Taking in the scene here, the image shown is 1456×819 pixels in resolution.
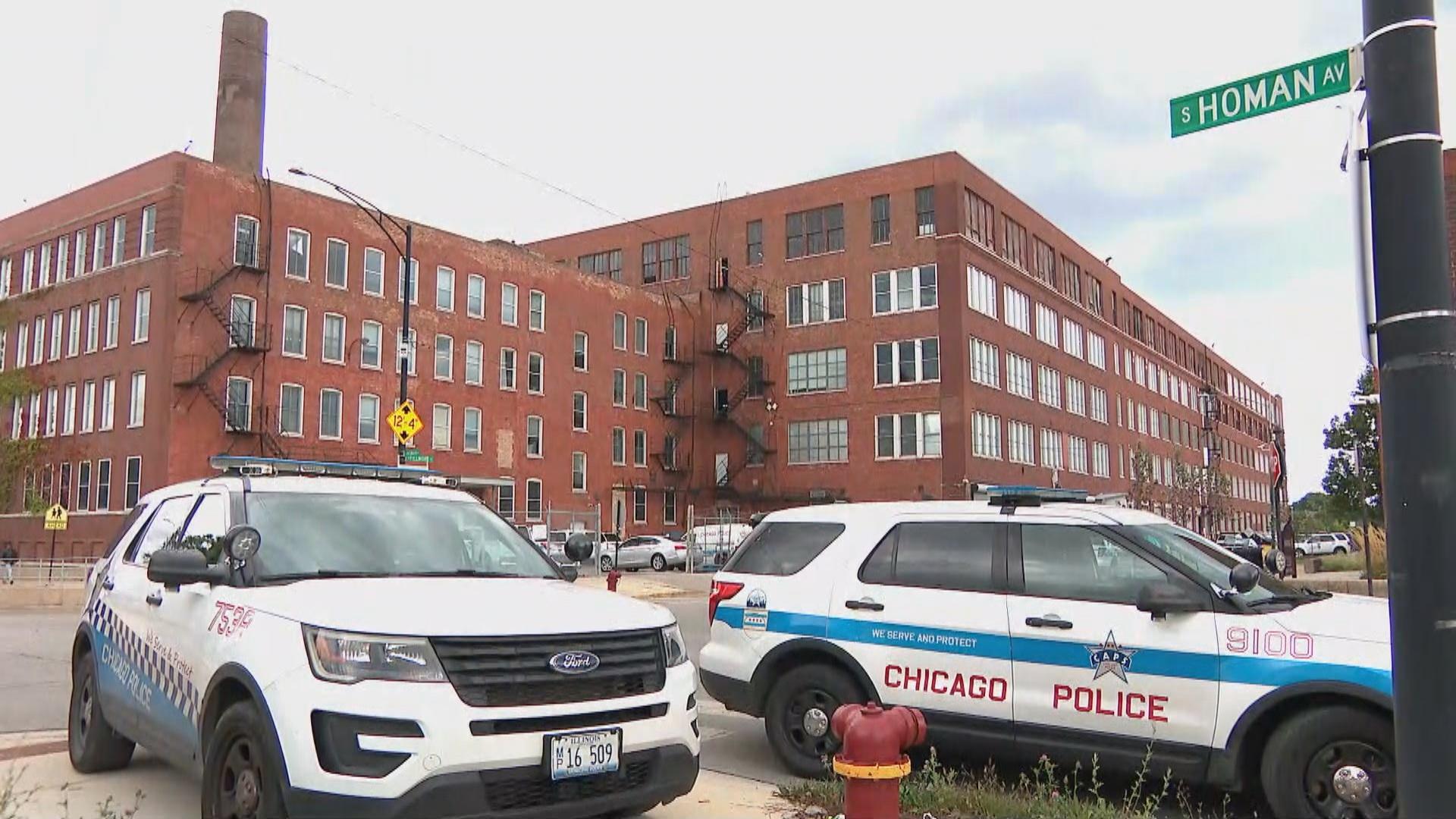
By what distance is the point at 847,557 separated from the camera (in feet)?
24.3

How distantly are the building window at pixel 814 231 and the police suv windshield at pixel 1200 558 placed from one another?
1840 inches

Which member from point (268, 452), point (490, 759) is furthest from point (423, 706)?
point (268, 452)

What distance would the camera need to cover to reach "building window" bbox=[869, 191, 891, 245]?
51344mm

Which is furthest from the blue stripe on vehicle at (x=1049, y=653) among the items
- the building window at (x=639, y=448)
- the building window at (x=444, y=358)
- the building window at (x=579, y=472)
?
the building window at (x=639, y=448)

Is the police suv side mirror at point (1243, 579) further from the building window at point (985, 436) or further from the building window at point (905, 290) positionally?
the building window at point (905, 290)

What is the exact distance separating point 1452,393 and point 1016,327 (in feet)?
175

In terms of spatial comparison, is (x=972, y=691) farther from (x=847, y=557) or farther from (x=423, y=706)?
(x=423, y=706)

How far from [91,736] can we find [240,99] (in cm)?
4431

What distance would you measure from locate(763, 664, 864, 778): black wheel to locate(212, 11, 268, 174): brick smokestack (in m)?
42.6

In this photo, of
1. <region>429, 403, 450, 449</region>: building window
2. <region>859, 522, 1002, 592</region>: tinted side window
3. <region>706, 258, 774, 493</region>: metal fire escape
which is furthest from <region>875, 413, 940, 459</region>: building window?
<region>859, 522, 1002, 592</region>: tinted side window

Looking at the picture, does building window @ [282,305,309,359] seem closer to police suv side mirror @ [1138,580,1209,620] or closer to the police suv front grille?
the police suv front grille

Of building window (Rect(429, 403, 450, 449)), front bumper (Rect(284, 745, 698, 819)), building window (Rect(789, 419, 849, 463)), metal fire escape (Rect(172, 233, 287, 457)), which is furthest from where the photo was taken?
building window (Rect(789, 419, 849, 463))

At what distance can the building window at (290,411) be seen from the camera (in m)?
38.7

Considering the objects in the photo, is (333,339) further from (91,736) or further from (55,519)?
(91,736)
